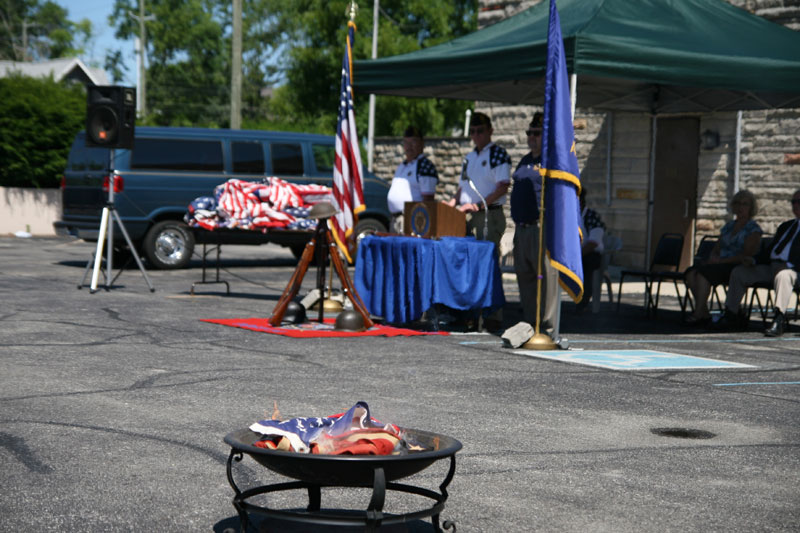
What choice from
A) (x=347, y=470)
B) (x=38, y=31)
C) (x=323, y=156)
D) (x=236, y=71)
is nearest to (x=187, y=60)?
(x=38, y=31)

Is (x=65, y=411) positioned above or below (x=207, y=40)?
below

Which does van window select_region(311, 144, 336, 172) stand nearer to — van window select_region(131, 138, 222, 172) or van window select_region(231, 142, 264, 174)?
van window select_region(231, 142, 264, 174)

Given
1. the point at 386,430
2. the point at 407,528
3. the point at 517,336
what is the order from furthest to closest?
the point at 517,336, the point at 407,528, the point at 386,430

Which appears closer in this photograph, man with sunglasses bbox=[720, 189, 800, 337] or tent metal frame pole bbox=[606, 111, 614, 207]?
man with sunglasses bbox=[720, 189, 800, 337]

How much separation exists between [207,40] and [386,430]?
77.1m

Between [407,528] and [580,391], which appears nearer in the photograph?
[407,528]

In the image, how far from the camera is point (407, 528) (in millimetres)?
4375

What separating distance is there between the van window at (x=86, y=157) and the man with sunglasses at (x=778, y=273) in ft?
33.4

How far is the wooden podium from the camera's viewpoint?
10961mm

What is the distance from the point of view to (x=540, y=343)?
10.0 metres

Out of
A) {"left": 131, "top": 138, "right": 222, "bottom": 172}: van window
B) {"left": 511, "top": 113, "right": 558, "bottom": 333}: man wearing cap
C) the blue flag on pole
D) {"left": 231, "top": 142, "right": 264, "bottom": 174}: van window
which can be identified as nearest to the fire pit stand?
the blue flag on pole

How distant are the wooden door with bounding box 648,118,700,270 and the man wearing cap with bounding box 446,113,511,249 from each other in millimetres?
6803

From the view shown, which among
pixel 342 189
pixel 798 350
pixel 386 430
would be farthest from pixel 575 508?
pixel 342 189

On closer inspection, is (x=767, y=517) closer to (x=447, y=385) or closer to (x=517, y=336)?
(x=447, y=385)
